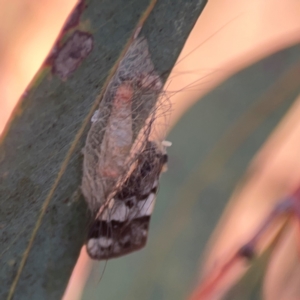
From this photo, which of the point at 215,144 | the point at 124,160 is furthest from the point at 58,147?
the point at 215,144

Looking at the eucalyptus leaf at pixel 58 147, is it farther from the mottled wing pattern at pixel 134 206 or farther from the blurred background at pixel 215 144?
the blurred background at pixel 215 144

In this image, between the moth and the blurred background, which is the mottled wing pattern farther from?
the blurred background

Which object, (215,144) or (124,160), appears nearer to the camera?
(124,160)

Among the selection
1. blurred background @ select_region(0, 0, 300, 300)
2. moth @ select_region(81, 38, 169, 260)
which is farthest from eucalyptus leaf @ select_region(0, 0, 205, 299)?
blurred background @ select_region(0, 0, 300, 300)

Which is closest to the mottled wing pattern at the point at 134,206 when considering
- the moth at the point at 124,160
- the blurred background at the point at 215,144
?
the moth at the point at 124,160

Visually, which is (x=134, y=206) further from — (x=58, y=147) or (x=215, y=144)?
(x=215, y=144)

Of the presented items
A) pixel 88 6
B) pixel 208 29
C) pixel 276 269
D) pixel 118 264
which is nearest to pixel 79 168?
pixel 88 6

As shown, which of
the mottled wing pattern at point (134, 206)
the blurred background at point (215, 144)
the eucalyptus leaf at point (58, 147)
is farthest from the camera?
the blurred background at point (215, 144)
